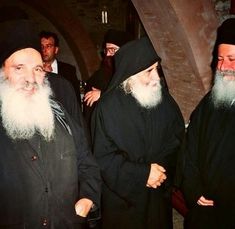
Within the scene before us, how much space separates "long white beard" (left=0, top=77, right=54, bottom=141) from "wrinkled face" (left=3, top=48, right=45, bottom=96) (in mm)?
52


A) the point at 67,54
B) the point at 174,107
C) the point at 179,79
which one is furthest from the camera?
the point at 67,54

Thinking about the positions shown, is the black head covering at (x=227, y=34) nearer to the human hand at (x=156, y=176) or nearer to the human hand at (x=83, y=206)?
the human hand at (x=156, y=176)

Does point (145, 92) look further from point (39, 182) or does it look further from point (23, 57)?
point (39, 182)

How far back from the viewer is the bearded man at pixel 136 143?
3299 millimetres

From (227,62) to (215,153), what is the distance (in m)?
0.79

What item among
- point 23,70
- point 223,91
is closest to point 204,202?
point 223,91

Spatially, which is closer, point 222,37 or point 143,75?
point 222,37

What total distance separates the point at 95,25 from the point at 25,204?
33.3 ft

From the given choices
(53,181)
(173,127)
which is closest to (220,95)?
(173,127)

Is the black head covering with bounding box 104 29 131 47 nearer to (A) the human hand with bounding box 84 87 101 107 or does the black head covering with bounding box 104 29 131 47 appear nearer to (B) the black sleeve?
(A) the human hand with bounding box 84 87 101 107

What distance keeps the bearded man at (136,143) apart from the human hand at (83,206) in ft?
1.86

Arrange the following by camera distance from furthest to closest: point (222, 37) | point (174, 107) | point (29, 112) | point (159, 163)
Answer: point (174, 107)
point (159, 163)
point (222, 37)
point (29, 112)

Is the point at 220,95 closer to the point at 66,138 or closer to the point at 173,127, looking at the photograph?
the point at 173,127

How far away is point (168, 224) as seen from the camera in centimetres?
356
